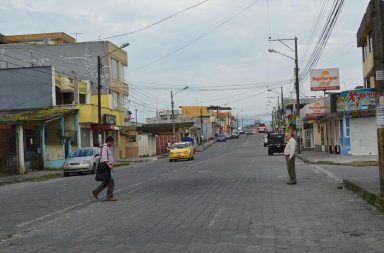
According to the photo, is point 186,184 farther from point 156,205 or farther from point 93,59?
point 93,59

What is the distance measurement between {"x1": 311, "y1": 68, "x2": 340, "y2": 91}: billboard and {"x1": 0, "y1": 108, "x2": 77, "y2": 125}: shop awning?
27702 mm

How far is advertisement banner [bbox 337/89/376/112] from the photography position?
121ft

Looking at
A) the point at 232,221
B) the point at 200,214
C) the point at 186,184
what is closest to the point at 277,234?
the point at 232,221

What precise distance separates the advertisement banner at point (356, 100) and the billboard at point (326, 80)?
66.3 ft

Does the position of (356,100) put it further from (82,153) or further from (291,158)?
(291,158)

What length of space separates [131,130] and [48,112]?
68.9 ft

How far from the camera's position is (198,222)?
10406 mm

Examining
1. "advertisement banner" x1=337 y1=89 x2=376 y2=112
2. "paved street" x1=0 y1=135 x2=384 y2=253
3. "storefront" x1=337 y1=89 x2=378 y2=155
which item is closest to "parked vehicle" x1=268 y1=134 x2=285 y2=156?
"storefront" x1=337 y1=89 x2=378 y2=155

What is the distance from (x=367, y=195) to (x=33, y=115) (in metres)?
29.3

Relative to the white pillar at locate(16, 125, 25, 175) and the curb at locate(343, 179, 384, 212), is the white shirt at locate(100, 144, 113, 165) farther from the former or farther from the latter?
the white pillar at locate(16, 125, 25, 175)

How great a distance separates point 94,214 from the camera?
12.0 m

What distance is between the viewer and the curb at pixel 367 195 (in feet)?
38.0

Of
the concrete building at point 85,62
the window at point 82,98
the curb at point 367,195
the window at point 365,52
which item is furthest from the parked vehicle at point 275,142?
the curb at point 367,195

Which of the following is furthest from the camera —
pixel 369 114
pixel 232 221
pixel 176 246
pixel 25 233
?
pixel 369 114
